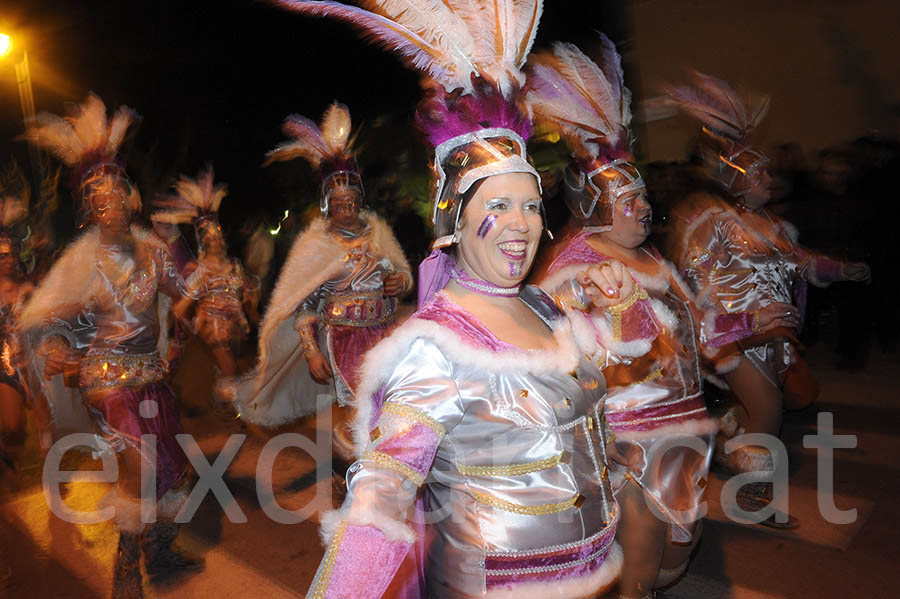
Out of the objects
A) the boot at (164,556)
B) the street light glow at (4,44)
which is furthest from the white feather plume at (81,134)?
the street light glow at (4,44)

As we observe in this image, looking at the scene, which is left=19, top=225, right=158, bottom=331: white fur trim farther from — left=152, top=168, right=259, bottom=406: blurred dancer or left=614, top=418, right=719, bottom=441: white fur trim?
left=614, top=418, right=719, bottom=441: white fur trim

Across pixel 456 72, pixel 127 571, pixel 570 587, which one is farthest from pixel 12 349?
pixel 570 587

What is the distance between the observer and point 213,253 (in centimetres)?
671

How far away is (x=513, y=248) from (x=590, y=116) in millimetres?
1539

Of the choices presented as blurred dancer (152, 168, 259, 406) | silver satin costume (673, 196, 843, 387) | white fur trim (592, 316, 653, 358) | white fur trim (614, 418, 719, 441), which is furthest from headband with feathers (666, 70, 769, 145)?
blurred dancer (152, 168, 259, 406)

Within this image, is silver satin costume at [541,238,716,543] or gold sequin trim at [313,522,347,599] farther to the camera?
silver satin costume at [541,238,716,543]

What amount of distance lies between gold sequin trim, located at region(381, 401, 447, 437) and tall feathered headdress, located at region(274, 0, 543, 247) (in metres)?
0.56

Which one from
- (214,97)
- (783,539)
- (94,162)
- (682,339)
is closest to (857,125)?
(783,539)

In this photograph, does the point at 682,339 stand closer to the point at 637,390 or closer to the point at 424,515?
the point at 637,390

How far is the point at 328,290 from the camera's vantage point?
5277 mm

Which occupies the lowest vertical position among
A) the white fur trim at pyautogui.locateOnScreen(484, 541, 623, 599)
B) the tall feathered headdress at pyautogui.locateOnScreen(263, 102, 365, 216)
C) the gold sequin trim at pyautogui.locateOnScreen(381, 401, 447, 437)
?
the tall feathered headdress at pyautogui.locateOnScreen(263, 102, 365, 216)

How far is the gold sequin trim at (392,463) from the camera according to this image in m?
1.59

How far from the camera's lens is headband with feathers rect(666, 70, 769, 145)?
4.69 meters

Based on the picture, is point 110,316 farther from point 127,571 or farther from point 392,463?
point 392,463
